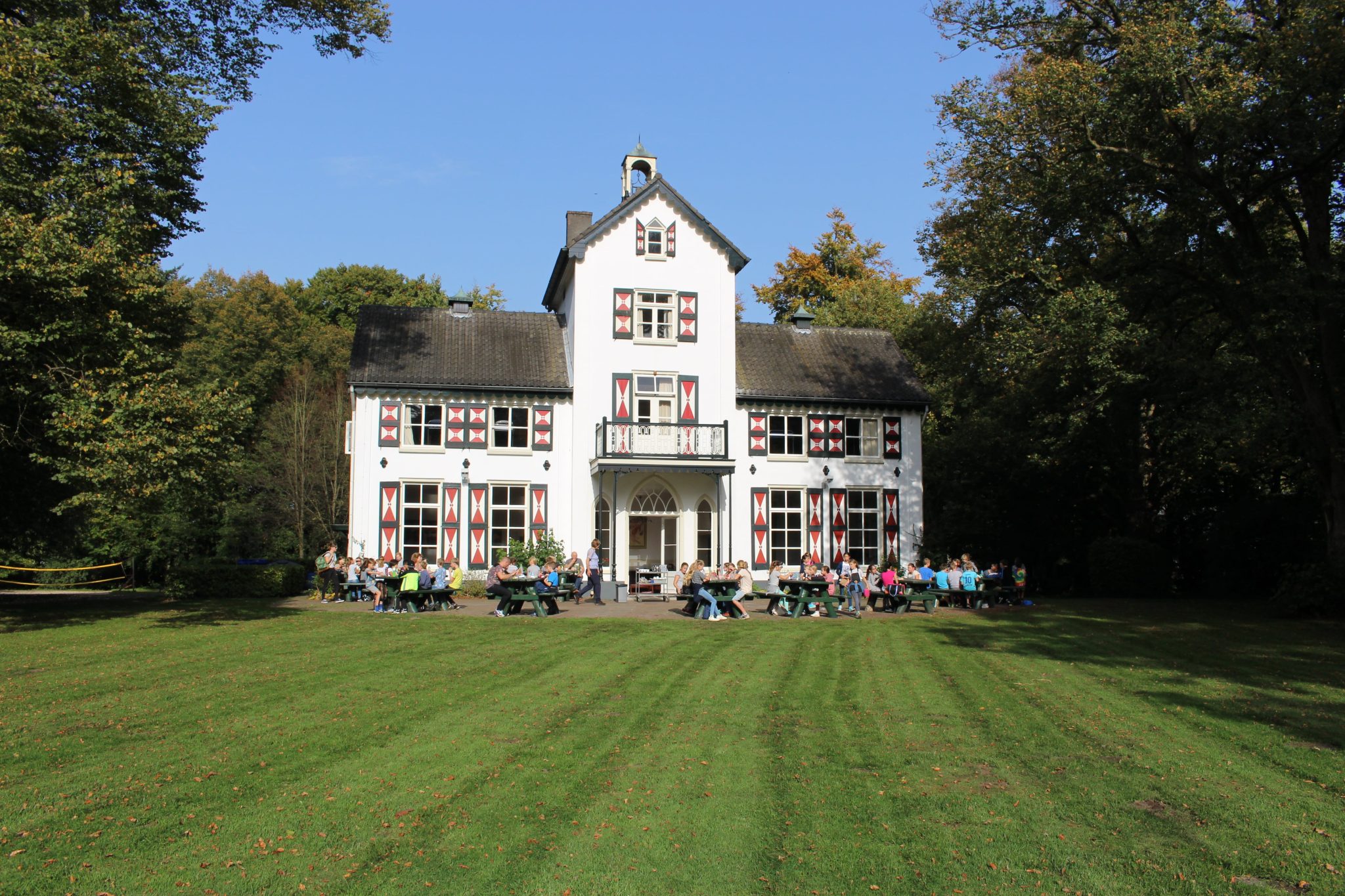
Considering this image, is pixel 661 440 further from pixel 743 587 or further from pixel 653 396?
pixel 743 587

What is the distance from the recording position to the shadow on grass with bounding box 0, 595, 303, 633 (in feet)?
56.3

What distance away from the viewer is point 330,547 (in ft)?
75.3

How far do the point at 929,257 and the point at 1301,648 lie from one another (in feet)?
55.4

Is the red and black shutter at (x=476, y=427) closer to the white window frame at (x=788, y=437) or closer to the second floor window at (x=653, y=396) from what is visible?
the second floor window at (x=653, y=396)

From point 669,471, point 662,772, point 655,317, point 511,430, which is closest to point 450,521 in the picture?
point 511,430

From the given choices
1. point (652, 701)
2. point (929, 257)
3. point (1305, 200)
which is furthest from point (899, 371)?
point (652, 701)

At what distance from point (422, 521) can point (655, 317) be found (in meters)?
7.99

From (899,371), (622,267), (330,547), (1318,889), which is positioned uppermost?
(622,267)

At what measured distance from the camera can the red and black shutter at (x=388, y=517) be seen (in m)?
26.5

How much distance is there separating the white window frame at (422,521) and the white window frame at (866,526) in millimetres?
10834

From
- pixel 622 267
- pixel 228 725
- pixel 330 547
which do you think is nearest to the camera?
pixel 228 725

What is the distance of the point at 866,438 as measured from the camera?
2970cm

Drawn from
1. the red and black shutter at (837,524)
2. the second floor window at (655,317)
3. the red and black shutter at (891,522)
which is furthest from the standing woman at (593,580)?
the red and black shutter at (891,522)

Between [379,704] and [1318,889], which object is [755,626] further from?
[1318,889]
